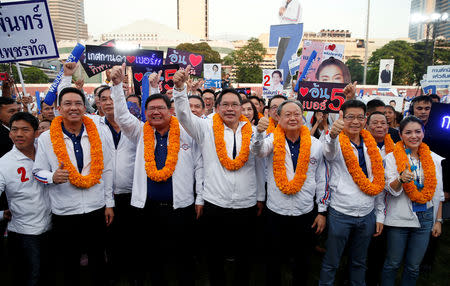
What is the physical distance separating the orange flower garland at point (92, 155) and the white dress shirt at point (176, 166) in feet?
0.96

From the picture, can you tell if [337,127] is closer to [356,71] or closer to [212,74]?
[212,74]

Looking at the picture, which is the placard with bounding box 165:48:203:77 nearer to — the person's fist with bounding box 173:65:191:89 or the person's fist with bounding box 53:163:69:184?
the person's fist with bounding box 173:65:191:89

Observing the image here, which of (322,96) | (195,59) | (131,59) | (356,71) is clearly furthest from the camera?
(356,71)

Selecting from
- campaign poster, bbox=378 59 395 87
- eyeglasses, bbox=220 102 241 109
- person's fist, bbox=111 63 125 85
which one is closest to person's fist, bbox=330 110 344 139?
eyeglasses, bbox=220 102 241 109

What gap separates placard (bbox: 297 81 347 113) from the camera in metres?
4.02

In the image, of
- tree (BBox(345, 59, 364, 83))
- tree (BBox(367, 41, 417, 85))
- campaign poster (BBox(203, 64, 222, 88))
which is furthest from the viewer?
tree (BBox(345, 59, 364, 83))

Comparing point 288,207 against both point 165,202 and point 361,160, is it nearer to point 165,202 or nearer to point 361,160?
point 361,160

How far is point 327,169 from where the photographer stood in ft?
9.72

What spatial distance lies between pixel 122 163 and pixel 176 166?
0.68 metres

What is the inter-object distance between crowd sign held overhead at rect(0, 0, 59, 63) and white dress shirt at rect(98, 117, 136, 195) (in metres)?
1.85

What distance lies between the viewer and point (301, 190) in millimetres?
2875

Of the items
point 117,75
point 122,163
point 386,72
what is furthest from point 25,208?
point 386,72

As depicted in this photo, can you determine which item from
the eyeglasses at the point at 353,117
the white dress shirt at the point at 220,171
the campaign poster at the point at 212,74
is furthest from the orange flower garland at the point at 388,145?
the campaign poster at the point at 212,74

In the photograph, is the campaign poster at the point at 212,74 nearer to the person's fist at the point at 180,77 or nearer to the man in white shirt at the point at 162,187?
the man in white shirt at the point at 162,187
